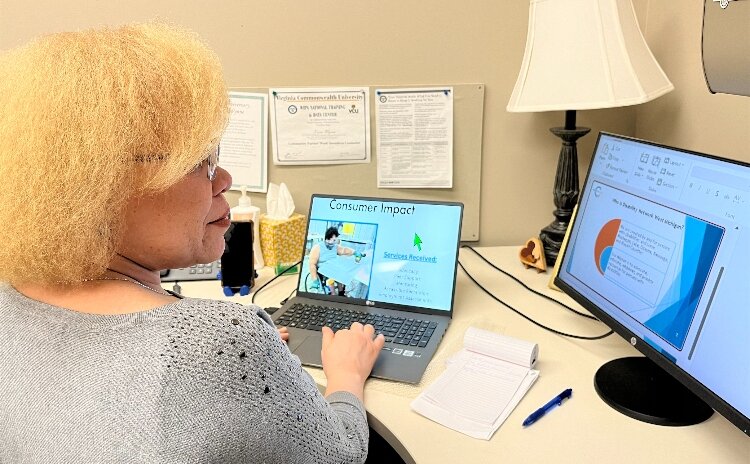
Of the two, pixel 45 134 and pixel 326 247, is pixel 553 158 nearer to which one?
pixel 326 247

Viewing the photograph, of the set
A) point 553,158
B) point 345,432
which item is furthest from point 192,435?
point 553,158

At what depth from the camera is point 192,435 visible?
2.06 feet

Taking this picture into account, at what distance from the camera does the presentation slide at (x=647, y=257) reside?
882 mm

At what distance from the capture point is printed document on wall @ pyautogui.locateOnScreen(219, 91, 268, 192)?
162cm

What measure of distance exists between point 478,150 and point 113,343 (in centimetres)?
119

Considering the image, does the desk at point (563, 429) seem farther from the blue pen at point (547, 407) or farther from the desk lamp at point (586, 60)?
the desk lamp at point (586, 60)

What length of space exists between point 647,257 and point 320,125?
92 cm

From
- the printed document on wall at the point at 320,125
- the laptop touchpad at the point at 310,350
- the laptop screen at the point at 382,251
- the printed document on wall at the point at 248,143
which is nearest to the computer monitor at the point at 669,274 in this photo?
the laptop screen at the point at 382,251

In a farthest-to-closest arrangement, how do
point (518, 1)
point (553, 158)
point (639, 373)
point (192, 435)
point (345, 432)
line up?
point (553, 158), point (518, 1), point (639, 373), point (345, 432), point (192, 435)

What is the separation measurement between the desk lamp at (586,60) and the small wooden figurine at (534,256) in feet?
1.11

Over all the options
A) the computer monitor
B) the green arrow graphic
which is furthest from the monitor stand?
the green arrow graphic

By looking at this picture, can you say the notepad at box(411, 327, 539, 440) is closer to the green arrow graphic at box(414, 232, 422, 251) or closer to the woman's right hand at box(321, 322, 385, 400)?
the woman's right hand at box(321, 322, 385, 400)

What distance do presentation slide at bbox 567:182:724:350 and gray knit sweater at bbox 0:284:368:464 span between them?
1.85ft

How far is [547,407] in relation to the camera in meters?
0.95
